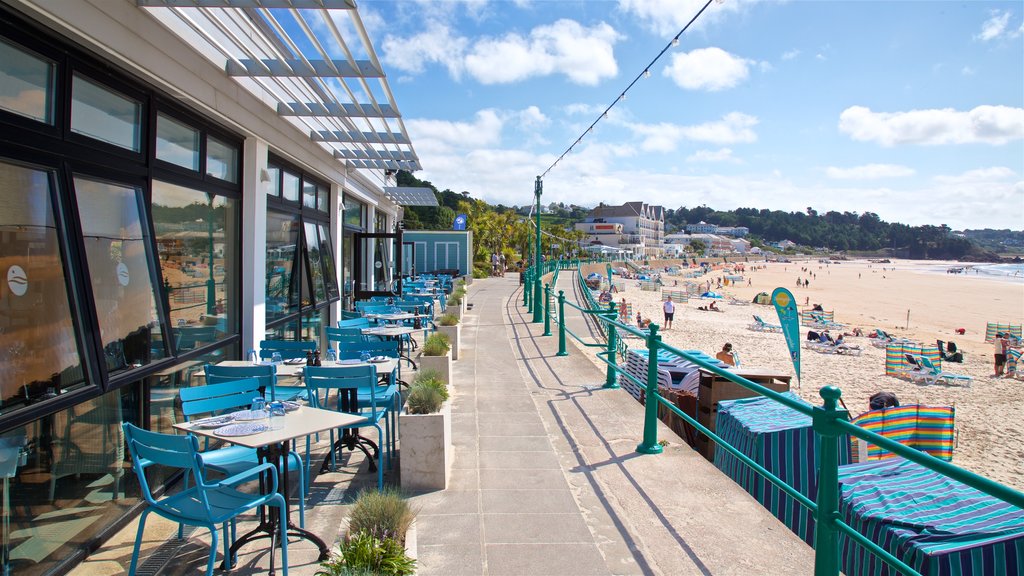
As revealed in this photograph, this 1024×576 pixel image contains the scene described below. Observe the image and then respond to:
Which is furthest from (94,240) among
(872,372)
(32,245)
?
(872,372)

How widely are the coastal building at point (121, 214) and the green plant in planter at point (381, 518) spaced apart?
1837 mm

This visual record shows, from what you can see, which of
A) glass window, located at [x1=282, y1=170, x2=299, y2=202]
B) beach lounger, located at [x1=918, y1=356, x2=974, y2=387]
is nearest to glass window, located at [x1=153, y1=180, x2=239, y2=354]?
glass window, located at [x1=282, y1=170, x2=299, y2=202]

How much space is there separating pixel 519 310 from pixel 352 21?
14495mm

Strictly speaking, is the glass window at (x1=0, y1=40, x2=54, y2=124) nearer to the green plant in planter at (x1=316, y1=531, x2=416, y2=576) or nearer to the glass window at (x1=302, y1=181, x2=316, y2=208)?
the green plant in planter at (x1=316, y1=531, x2=416, y2=576)

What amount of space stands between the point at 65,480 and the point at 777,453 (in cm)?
531

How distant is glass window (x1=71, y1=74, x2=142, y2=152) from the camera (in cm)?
385

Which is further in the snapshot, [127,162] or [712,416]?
[712,416]

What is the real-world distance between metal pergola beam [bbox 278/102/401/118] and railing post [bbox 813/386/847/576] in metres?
4.97

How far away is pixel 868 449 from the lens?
562 centimetres

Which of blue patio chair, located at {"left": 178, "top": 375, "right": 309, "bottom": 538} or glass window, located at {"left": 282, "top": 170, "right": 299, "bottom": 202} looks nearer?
blue patio chair, located at {"left": 178, "top": 375, "right": 309, "bottom": 538}

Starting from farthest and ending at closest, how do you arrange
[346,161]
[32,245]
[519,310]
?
[519,310]
[346,161]
[32,245]

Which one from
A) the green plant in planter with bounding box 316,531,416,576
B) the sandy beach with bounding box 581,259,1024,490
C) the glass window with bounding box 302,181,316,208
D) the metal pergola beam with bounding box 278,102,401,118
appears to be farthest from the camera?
the sandy beach with bounding box 581,259,1024,490

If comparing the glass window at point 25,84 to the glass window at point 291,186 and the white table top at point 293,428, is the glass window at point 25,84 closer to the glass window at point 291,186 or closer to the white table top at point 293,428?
the white table top at point 293,428

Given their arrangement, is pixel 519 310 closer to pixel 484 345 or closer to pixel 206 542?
pixel 484 345
